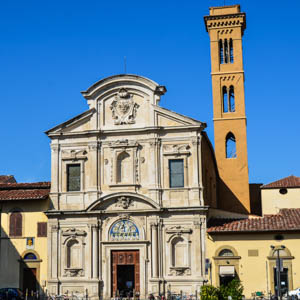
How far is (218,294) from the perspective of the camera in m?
33.5

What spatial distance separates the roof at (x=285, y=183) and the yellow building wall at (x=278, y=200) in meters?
0.31

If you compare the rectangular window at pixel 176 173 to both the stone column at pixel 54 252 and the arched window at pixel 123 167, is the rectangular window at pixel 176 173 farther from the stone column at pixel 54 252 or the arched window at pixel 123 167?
the stone column at pixel 54 252

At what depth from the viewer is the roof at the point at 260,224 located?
125 ft

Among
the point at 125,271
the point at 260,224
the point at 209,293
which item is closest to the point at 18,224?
the point at 125,271

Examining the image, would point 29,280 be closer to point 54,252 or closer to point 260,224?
point 54,252

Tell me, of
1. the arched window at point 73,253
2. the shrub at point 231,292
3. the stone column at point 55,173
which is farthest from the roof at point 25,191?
the shrub at point 231,292

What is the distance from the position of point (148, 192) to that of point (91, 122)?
254 inches

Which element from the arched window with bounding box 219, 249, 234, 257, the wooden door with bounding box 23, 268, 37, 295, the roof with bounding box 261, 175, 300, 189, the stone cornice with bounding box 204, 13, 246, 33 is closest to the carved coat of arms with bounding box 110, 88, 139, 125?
the arched window with bounding box 219, 249, 234, 257

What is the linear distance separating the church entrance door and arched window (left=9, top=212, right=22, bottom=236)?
692 centimetres

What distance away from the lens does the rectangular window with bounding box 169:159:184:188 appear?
39969 mm

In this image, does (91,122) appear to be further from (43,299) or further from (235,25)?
(235,25)

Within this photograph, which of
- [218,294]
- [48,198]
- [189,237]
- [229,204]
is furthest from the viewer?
[229,204]

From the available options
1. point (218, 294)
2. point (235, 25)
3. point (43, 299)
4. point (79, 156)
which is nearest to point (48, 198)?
point (79, 156)

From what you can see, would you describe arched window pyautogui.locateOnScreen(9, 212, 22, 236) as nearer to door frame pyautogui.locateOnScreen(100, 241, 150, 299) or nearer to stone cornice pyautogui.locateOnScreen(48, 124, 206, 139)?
stone cornice pyautogui.locateOnScreen(48, 124, 206, 139)
